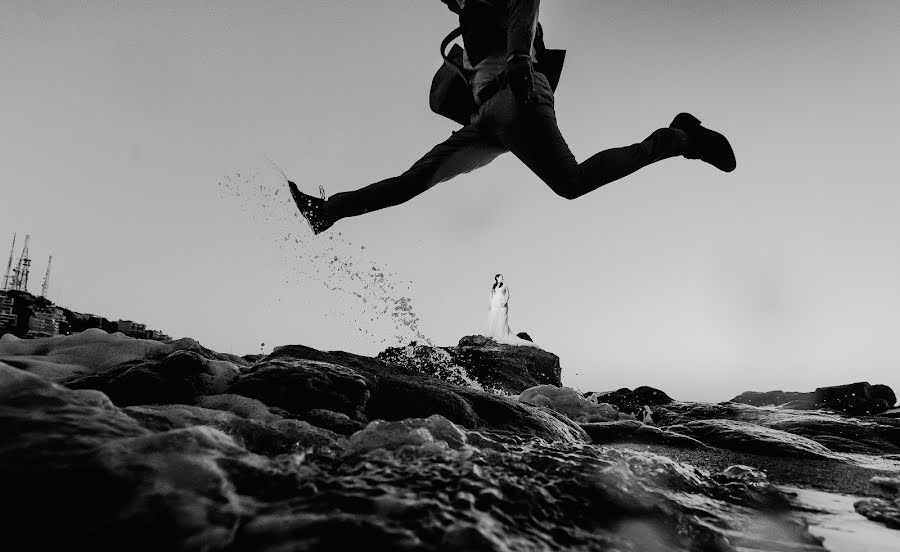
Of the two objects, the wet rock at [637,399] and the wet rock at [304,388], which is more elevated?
the wet rock at [304,388]

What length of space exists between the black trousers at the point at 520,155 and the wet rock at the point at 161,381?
141cm

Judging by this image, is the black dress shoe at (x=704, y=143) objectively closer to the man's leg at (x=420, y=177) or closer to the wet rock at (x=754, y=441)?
the man's leg at (x=420, y=177)

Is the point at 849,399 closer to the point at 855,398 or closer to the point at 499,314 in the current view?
the point at 855,398

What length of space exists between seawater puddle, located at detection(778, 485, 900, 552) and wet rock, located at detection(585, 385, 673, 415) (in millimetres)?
8069

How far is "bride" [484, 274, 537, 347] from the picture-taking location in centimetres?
1691

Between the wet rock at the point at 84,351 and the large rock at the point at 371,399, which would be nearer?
the large rock at the point at 371,399

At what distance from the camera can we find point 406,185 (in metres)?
3.51

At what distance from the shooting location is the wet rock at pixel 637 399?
33.7 feet

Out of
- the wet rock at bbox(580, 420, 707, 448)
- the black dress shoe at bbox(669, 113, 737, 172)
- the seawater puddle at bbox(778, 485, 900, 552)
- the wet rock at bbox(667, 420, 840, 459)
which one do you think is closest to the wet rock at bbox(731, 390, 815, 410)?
the wet rock at bbox(667, 420, 840, 459)

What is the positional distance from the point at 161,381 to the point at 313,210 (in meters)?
1.64

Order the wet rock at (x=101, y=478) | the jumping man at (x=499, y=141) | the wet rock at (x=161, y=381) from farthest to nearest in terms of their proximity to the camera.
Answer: the jumping man at (x=499, y=141), the wet rock at (x=161, y=381), the wet rock at (x=101, y=478)

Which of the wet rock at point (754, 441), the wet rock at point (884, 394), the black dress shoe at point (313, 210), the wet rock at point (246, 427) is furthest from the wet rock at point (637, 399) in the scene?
the wet rock at point (246, 427)

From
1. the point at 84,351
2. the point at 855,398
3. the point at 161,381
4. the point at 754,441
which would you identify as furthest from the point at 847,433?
the point at 84,351

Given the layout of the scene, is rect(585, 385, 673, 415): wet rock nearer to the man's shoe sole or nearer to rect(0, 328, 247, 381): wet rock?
the man's shoe sole
